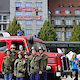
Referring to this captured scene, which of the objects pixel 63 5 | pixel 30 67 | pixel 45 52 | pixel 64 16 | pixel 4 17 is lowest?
pixel 30 67

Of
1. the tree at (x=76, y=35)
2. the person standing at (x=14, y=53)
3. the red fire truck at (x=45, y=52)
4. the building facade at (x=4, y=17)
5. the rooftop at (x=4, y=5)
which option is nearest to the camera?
the person standing at (x=14, y=53)

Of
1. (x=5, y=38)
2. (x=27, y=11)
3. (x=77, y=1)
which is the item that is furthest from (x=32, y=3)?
(x=5, y=38)

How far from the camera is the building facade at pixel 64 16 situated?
220ft

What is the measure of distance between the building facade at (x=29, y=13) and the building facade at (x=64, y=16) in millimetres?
3769

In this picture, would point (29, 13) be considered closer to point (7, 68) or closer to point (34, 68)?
point (7, 68)

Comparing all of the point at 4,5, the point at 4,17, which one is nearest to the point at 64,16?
the point at 4,17

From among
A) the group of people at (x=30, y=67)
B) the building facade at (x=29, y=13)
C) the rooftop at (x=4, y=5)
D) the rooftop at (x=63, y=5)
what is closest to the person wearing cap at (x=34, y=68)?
the group of people at (x=30, y=67)

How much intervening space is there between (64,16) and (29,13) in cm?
1158

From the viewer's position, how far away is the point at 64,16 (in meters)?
68.5

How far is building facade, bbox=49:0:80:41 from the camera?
67.2 meters

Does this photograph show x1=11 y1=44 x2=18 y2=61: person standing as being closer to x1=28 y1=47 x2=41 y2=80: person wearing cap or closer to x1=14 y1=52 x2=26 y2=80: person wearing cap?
x1=14 y1=52 x2=26 y2=80: person wearing cap

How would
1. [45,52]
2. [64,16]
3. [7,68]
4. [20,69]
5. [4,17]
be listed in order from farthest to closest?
[64,16] → [4,17] → [45,52] → [7,68] → [20,69]

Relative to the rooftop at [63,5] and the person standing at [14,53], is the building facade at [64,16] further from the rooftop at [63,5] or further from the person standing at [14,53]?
the person standing at [14,53]

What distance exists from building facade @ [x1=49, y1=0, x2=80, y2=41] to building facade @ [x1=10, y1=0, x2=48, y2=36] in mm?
3769
